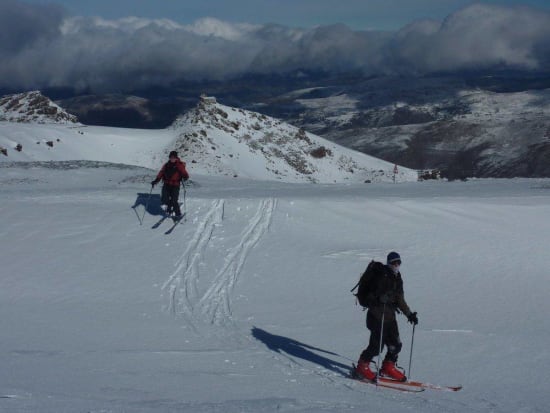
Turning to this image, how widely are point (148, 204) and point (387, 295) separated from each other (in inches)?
461

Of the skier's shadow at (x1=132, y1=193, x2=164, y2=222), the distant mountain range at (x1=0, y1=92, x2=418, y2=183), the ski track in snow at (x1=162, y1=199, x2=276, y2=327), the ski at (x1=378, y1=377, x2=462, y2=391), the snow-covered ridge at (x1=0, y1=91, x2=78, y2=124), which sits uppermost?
the snow-covered ridge at (x1=0, y1=91, x2=78, y2=124)

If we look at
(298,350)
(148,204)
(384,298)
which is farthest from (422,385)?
(148,204)

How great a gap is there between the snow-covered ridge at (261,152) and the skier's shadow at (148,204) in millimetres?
33118

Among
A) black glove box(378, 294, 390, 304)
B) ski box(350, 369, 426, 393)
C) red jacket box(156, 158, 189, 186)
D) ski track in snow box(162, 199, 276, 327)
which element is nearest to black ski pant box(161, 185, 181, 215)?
red jacket box(156, 158, 189, 186)

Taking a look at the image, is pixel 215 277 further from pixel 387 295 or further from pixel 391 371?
pixel 387 295

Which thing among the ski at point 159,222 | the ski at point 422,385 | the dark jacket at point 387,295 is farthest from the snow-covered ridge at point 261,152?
the ski at point 422,385

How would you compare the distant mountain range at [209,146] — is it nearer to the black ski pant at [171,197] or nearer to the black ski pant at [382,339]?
the black ski pant at [171,197]

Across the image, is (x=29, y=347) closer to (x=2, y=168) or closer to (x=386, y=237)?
(x=386, y=237)

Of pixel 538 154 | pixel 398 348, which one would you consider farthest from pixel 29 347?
pixel 538 154

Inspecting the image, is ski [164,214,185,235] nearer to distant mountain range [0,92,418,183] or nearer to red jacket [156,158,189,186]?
red jacket [156,158,189,186]

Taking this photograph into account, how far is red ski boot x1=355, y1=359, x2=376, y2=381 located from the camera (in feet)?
31.8

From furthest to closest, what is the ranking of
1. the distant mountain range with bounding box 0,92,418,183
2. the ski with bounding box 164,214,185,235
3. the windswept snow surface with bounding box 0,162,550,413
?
the distant mountain range with bounding box 0,92,418,183 → the ski with bounding box 164,214,185,235 → the windswept snow surface with bounding box 0,162,550,413

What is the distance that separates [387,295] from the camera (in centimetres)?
946

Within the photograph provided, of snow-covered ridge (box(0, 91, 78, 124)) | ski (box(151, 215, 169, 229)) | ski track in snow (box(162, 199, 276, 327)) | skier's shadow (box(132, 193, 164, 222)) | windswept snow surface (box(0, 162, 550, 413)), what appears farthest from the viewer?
snow-covered ridge (box(0, 91, 78, 124))
